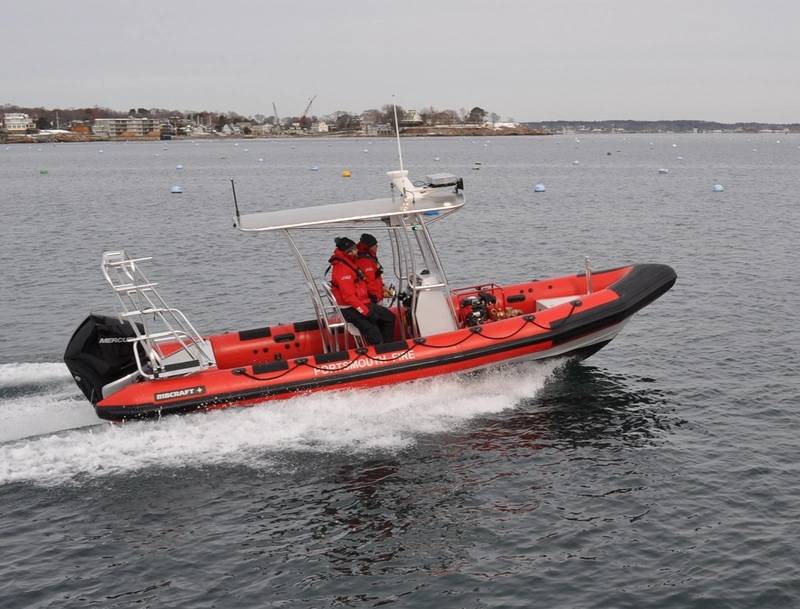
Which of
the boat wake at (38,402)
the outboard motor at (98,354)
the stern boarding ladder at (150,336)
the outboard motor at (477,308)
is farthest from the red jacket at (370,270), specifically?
the boat wake at (38,402)

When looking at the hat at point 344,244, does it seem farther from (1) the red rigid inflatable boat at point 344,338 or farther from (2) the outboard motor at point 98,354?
(2) the outboard motor at point 98,354

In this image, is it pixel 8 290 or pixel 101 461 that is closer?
pixel 101 461

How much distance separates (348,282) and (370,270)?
1.13ft

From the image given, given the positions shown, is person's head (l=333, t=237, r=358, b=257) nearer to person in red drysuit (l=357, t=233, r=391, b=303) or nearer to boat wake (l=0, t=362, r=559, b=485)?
person in red drysuit (l=357, t=233, r=391, b=303)

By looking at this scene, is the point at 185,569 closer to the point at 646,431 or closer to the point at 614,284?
the point at 646,431

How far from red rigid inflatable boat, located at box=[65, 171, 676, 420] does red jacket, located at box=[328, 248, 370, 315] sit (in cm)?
29

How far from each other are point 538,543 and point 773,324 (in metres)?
8.90

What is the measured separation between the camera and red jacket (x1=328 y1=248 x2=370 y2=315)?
10.5 m

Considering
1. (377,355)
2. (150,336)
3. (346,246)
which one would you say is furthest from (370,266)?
(150,336)

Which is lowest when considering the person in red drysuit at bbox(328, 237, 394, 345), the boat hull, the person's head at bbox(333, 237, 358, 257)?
the boat hull

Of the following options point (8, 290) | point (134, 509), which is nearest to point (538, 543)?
Result: point (134, 509)

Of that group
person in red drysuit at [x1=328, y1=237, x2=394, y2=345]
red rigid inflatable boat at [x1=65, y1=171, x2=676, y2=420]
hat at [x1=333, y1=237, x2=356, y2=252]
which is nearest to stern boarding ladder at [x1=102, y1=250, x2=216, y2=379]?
red rigid inflatable boat at [x1=65, y1=171, x2=676, y2=420]

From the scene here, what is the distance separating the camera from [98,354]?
33.0ft

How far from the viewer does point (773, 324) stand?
15039 mm
